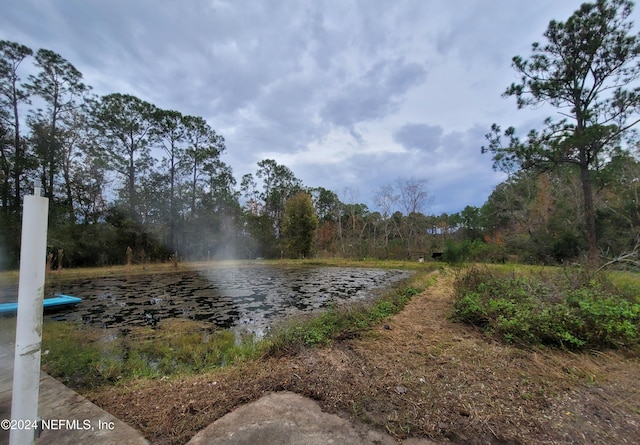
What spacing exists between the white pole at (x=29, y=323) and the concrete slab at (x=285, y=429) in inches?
A: 30.8

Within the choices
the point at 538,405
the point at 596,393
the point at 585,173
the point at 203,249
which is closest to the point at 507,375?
the point at 538,405

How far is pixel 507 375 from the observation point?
2.19 metres

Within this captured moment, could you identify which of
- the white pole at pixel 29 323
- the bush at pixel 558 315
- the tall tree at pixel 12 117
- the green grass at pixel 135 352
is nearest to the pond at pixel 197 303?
the green grass at pixel 135 352

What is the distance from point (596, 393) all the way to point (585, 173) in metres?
10.9

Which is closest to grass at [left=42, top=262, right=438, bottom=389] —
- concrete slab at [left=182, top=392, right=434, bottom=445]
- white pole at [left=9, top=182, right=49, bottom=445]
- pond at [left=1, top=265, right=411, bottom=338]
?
pond at [left=1, top=265, right=411, bottom=338]

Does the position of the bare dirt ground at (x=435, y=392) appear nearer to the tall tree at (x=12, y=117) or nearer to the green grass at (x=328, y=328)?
the green grass at (x=328, y=328)

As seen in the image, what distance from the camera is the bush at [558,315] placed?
2721 millimetres

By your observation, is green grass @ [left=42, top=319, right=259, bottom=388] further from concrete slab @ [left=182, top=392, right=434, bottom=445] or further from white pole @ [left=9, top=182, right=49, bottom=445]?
white pole @ [left=9, top=182, right=49, bottom=445]

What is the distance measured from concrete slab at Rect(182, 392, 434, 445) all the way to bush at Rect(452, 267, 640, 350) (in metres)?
2.22

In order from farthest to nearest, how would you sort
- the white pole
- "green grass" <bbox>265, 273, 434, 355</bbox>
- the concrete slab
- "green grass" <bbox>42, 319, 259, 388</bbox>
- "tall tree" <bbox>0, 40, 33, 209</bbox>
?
"tall tree" <bbox>0, 40, 33, 209</bbox>, "green grass" <bbox>265, 273, 434, 355</bbox>, "green grass" <bbox>42, 319, 259, 388</bbox>, the concrete slab, the white pole

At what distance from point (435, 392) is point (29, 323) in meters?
2.40

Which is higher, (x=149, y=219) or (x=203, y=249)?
(x=149, y=219)

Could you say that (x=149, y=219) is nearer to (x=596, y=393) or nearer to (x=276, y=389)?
(x=276, y=389)

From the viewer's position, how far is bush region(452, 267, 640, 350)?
272 centimetres
